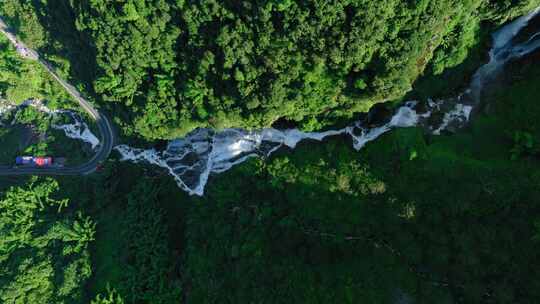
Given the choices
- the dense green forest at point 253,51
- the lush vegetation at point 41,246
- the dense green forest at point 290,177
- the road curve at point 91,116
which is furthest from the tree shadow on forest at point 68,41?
the lush vegetation at point 41,246

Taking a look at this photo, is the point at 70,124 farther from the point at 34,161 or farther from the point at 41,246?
the point at 41,246

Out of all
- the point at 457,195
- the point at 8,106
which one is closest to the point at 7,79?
the point at 8,106

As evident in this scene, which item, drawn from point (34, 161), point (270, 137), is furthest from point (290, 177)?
point (34, 161)

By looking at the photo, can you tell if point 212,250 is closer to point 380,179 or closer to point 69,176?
point 380,179

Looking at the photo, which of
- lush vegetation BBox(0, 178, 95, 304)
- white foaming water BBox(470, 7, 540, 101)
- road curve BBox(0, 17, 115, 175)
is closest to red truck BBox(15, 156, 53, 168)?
road curve BBox(0, 17, 115, 175)

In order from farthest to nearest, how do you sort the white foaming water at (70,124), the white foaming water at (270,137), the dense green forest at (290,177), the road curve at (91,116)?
the white foaming water at (70,124) → the road curve at (91,116) → the white foaming water at (270,137) → the dense green forest at (290,177)

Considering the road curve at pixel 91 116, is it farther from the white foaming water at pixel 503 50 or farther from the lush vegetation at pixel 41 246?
the white foaming water at pixel 503 50
